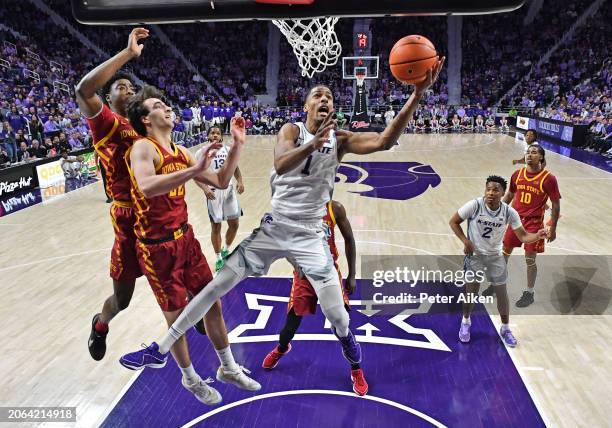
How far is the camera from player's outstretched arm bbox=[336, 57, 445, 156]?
3.12 metres

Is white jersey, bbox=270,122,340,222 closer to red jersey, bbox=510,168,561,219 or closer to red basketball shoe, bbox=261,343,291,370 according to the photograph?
red basketball shoe, bbox=261,343,291,370

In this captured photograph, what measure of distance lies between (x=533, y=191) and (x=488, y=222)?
41.5 inches

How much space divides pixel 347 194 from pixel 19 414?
8100mm

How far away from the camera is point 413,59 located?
3.36 m

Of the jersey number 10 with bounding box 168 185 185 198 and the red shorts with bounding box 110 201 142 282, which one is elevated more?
the jersey number 10 with bounding box 168 185 185 198

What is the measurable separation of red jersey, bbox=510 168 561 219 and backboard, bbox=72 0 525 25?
1.98 meters

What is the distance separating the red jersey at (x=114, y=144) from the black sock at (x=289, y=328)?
1.63 metres

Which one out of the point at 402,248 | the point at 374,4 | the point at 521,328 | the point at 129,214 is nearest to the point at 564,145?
the point at 402,248

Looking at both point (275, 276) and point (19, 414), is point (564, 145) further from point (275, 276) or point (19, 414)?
point (19, 414)

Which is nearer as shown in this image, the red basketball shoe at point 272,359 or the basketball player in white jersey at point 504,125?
the red basketball shoe at point 272,359

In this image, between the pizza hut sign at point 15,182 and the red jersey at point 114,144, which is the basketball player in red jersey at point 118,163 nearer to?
the red jersey at point 114,144

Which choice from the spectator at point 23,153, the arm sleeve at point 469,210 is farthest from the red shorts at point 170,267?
the spectator at point 23,153

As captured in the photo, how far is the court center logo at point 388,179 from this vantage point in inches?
444

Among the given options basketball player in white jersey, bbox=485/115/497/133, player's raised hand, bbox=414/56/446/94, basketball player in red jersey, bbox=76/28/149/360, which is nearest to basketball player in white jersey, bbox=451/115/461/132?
basketball player in white jersey, bbox=485/115/497/133
